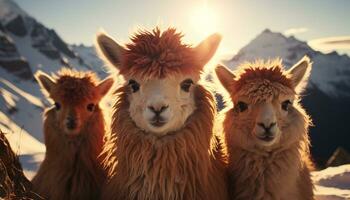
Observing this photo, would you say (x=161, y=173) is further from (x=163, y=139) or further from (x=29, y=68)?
(x=29, y=68)

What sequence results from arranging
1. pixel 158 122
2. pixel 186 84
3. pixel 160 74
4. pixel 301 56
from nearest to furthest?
pixel 158 122
pixel 160 74
pixel 186 84
pixel 301 56

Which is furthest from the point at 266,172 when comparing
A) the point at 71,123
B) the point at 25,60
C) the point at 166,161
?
the point at 25,60

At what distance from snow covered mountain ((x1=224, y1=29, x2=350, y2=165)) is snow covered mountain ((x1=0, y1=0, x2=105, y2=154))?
47.4 metres

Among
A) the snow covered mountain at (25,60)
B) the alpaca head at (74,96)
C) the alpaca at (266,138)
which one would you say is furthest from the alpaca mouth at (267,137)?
the snow covered mountain at (25,60)

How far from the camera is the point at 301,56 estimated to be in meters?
162

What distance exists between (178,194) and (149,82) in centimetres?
121

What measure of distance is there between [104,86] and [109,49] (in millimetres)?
1494

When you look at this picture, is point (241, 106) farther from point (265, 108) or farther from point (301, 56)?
point (301, 56)

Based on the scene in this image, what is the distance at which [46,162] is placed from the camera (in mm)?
6031

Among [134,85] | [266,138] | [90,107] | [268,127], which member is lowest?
[266,138]

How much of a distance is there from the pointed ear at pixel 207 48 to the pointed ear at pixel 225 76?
71 centimetres

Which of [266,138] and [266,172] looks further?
[266,172]

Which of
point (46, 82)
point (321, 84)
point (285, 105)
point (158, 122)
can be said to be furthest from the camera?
point (321, 84)

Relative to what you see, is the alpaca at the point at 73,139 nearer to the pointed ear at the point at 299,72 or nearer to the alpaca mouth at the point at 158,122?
the alpaca mouth at the point at 158,122
